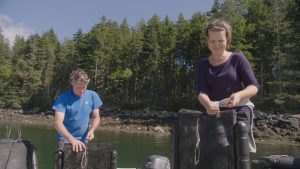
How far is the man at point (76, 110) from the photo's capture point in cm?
476

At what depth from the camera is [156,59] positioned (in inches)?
2323

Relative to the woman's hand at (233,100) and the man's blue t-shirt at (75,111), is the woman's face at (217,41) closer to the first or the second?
the woman's hand at (233,100)

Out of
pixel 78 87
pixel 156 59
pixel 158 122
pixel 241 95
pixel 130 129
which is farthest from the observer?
pixel 156 59

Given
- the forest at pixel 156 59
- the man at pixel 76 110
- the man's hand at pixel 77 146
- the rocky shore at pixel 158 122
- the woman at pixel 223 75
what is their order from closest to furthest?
1. the woman at pixel 223 75
2. the man's hand at pixel 77 146
3. the man at pixel 76 110
4. the rocky shore at pixel 158 122
5. the forest at pixel 156 59

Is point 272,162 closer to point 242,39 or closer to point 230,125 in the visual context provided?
point 230,125

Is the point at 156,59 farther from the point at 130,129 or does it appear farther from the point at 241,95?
the point at 241,95

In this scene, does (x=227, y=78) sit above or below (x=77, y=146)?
above

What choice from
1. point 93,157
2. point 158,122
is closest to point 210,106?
point 93,157

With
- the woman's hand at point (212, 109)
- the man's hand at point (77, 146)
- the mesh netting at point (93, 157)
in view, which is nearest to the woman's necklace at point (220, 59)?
the woman's hand at point (212, 109)

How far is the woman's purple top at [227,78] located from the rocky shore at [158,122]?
18.3m

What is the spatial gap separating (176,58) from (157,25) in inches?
217

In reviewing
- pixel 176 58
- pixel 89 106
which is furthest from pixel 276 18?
pixel 89 106

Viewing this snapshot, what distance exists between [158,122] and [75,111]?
125ft

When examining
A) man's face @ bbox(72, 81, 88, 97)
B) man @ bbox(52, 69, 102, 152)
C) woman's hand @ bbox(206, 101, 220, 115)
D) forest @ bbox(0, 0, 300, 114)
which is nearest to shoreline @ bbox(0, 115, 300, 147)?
forest @ bbox(0, 0, 300, 114)
